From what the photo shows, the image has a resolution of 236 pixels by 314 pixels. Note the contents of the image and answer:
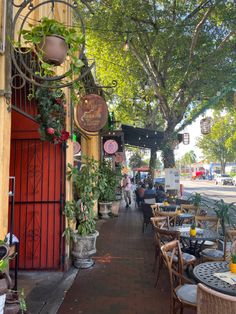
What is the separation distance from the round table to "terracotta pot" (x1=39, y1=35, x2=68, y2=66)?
2.67 meters

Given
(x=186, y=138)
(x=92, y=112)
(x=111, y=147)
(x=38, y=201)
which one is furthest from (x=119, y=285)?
(x=186, y=138)

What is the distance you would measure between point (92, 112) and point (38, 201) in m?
2.04

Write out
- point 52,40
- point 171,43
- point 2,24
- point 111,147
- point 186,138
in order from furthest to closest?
1. point 186,138
2. point 111,147
3. point 171,43
4. point 2,24
5. point 52,40

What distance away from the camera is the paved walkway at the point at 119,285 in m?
3.96

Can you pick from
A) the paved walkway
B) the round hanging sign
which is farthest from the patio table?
the round hanging sign

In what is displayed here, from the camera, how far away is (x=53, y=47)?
292cm

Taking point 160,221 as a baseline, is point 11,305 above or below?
below

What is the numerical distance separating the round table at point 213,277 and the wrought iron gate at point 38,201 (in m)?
2.96

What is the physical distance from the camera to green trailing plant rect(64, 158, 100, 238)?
18.1ft

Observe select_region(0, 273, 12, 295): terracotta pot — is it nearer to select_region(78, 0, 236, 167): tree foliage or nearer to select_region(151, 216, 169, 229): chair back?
select_region(151, 216, 169, 229): chair back

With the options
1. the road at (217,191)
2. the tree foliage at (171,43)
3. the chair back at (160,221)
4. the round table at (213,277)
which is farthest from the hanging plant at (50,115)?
the road at (217,191)

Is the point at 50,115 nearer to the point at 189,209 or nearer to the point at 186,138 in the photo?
the point at 189,209

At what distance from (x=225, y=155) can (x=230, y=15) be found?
45918 mm

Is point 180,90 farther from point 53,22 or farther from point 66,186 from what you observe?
point 53,22
